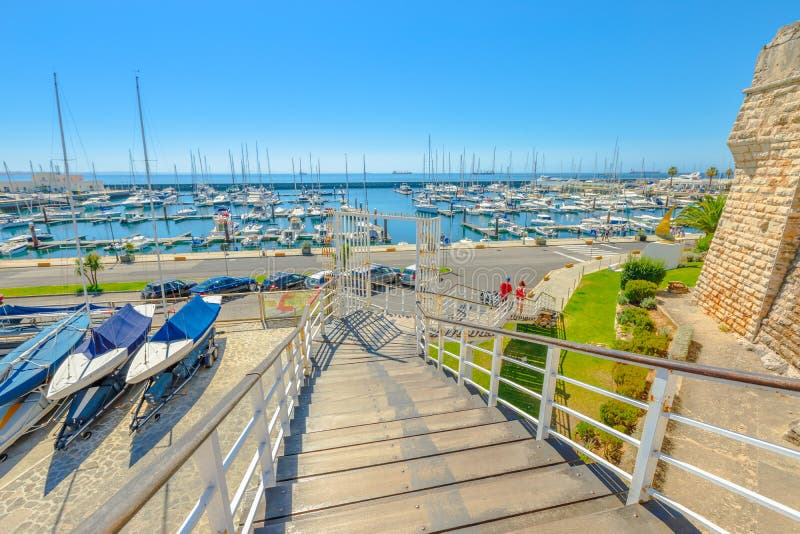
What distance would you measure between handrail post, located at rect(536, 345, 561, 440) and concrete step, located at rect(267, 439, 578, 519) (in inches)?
5.4

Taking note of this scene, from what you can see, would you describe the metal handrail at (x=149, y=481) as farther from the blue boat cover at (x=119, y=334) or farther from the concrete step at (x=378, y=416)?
the blue boat cover at (x=119, y=334)

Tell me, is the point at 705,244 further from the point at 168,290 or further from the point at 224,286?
the point at 168,290

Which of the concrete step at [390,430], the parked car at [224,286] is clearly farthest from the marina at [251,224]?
the concrete step at [390,430]

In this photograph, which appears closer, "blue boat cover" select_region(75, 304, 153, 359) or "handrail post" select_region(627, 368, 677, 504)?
"handrail post" select_region(627, 368, 677, 504)

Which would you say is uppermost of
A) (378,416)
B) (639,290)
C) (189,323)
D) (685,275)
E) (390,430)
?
(390,430)

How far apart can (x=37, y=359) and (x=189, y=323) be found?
513 cm

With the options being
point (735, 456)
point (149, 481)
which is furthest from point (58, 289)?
point (735, 456)

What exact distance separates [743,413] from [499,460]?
22.2 feet

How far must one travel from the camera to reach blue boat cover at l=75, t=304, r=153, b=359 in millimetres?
10398

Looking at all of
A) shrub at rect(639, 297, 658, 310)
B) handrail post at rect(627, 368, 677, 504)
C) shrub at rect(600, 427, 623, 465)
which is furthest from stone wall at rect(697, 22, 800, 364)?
handrail post at rect(627, 368, 677, 504)

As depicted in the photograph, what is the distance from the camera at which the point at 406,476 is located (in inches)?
113

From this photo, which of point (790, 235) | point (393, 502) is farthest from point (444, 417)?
point (790, 235)

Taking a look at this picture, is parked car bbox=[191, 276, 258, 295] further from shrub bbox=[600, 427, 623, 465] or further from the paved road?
shrub bbox=[600, 427, 623, 465]

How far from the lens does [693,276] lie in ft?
54.1
